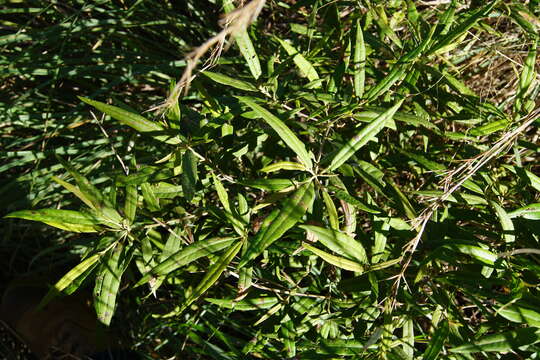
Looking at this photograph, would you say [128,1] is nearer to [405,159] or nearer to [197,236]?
[197,236]

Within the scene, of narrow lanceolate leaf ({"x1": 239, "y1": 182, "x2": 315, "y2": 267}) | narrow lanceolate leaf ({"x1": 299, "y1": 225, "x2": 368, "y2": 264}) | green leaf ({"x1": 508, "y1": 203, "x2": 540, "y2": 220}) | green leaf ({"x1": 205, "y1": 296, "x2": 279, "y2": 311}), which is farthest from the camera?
green leaf ({"x1": 205, "y1": 296, "x2": 279, "y2": 311})

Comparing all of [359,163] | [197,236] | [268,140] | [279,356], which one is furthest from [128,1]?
[279,356]

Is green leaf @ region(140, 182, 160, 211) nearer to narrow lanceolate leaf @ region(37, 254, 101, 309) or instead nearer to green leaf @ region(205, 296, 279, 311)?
narrow lanceolate leaf @ region(37, 254, 101, 309)

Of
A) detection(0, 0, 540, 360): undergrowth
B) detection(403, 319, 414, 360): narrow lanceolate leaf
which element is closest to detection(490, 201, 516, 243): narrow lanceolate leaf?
detection(0, 0, 540, 360): undergrowth

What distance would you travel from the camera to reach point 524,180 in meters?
1.05

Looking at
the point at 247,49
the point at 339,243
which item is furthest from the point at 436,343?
the point at 247,49

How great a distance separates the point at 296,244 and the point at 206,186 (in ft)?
0.91

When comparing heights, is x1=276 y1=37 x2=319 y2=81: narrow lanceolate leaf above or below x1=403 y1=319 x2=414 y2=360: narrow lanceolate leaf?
above

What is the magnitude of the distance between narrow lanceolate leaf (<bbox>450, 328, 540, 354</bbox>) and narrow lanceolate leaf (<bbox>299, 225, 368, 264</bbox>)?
0.75ft

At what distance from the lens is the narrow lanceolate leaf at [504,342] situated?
79cm

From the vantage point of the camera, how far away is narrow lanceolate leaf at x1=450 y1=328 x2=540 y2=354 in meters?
0.79

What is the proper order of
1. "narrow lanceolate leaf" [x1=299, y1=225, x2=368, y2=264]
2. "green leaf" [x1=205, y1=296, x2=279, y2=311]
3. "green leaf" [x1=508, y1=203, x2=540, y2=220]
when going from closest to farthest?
"narrow lanceolate leaf" [x1=299, y1=225, x2=368, y2=264], "green leaf" [x1=508, y1=203, x2=540, y2=220], "green leaf" [x1=205, y1=296, x2=279, y2=311]

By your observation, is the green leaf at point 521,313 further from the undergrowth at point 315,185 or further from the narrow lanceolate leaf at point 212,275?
the narrow lanceolate leaf at point 212,275

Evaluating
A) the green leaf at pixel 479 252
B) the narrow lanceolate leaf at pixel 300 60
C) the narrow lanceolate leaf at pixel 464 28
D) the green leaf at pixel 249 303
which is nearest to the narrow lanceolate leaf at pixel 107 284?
the green leaf at pixel 249 303
